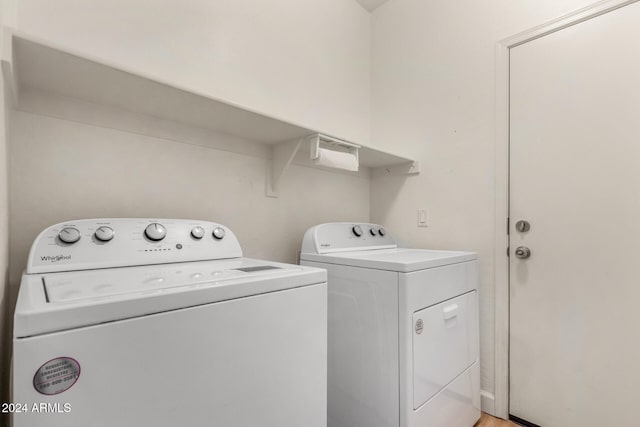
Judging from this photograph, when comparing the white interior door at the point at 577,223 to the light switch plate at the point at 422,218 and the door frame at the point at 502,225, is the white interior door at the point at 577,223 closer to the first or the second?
the door frame at the point at 502,225

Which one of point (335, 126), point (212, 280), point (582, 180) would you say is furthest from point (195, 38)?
point (582, 180)

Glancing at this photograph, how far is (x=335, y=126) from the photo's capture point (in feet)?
6.84

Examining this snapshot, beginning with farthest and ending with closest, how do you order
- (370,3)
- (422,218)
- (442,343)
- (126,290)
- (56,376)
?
(370,3), (422,218), (442,343), (126,290), (56,376)

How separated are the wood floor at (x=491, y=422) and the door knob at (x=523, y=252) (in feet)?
Result: 2.83

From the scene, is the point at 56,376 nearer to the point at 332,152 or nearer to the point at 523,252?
the point at 332,152

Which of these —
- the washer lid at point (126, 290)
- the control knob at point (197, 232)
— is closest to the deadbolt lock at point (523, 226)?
the washer lid at point (126, 290)

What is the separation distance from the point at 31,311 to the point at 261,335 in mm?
440

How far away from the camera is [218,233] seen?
4.04 ft

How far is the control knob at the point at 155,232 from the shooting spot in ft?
3.44

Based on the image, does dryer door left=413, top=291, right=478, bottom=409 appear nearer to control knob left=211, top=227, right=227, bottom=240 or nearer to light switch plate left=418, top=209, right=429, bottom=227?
light switch plate left=418, top=209, right=429, bottom=227

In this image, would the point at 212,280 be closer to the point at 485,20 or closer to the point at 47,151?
the point at 47,151

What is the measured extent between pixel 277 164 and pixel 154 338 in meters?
1.17

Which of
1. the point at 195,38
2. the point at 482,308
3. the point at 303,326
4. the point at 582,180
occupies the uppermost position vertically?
the point at 195,38

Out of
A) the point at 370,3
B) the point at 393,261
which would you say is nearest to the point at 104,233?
the point at 393,261
